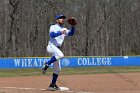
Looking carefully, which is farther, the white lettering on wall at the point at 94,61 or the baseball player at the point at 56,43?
the white lettering on wall at the point at 94,61

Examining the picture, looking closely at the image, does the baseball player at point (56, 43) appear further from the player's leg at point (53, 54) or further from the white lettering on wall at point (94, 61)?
the white lettering on wall at point (94, 61)

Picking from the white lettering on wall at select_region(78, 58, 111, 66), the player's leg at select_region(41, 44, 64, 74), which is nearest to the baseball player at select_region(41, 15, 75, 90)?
the player's leg at select_region(41, 44, 64, 74)

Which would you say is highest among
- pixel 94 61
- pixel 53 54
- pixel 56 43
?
pixel 56 43

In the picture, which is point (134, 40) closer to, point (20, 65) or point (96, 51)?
point (96, 51)

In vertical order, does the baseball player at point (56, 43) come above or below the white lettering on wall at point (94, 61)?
above

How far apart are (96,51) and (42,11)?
1270 centimetres

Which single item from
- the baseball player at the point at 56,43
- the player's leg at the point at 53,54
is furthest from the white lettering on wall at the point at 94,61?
the player's leg at the point at 53,54

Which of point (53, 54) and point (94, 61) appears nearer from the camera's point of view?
point (53, 54)

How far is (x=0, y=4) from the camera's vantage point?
6397 cm

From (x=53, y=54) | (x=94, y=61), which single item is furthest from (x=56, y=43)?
(x=94, y=61)

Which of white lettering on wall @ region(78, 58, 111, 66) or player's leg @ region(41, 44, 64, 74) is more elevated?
player's leg @ region(41, 44, 64, 74)

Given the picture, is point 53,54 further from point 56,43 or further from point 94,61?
point 94,61

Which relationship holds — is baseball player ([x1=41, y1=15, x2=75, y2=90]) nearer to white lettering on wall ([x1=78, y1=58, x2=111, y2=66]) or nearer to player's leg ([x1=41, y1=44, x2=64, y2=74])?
player's leg ([x1=41, y1=44, x2=64, y2=74])

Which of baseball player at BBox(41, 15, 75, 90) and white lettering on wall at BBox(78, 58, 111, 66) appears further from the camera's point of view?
white lettering on wall at BBox(78, 58, 111, 66)
